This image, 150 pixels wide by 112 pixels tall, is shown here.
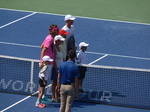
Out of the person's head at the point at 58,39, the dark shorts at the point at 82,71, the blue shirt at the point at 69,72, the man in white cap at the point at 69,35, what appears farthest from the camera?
the man in white cap at the point at 69,35

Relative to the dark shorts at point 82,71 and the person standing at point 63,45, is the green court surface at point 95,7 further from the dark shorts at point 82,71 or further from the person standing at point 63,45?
the person standing at point 63,45

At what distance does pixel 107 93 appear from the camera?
41.3ft

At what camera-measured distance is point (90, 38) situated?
1817cm

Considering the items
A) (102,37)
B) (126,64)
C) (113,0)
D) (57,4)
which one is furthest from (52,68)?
(113,0)

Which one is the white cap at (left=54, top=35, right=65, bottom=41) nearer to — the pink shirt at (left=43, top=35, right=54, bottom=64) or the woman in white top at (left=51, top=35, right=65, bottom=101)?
the woman in white top at (left=51, top=35, right=65, bottom=101)

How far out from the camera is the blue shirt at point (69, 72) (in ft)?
34.4

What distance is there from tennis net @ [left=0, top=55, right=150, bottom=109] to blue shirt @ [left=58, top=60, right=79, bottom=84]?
1.82m

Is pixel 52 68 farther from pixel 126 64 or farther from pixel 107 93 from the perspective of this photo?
pixel 126 64

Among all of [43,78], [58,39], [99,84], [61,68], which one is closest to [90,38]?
[99,84]

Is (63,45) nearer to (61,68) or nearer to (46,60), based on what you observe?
(46,60)

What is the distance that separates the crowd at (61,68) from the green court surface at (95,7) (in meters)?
9.14

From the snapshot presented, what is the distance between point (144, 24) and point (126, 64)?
5413 millimetres

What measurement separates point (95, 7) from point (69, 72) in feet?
41.7

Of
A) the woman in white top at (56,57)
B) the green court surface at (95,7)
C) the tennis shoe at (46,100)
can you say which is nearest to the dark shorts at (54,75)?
the woman in white top at (56,57)
